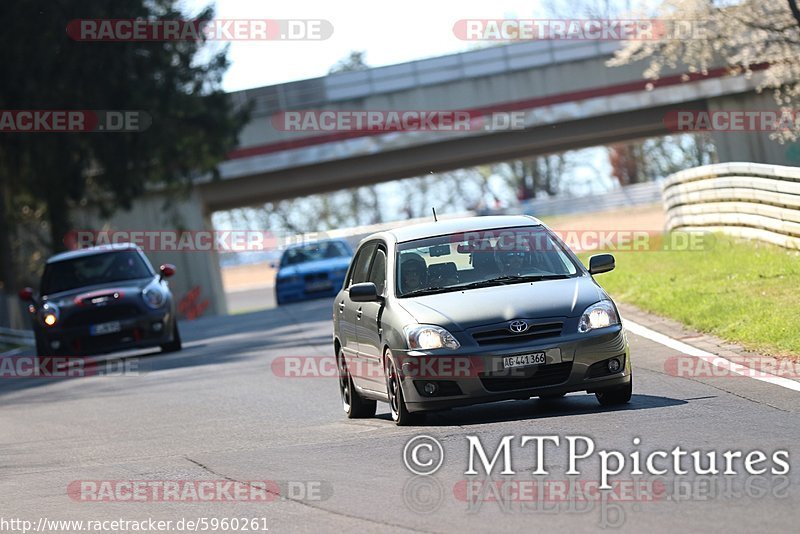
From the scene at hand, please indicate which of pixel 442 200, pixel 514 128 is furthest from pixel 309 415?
pixel 442 200

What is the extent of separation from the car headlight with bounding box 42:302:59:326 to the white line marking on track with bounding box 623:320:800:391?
9069mm

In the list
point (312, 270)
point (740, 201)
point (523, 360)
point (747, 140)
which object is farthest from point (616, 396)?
point (747, 140)

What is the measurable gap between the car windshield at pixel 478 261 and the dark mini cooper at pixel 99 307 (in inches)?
454

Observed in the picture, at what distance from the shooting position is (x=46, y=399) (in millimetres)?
18641

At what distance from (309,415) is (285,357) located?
6873 millimetres

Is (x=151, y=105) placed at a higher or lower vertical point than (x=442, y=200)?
higher

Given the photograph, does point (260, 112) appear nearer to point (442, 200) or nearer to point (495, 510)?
point (495, 510)

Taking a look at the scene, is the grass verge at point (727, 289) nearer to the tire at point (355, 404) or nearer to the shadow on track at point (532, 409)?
the shadow on track at point (532, 409)

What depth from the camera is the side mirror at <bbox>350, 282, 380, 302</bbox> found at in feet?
38.7
